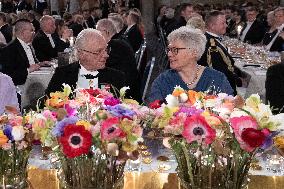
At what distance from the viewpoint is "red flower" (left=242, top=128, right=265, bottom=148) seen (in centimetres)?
185

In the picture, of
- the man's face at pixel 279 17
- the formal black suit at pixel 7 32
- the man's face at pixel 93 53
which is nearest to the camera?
the man's face at pixel 93 53

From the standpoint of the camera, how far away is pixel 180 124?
1.97m

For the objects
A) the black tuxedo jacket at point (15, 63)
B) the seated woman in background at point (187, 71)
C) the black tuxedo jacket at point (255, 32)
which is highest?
the seated woman in background at point (187, 71)

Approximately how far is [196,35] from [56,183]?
155 cm

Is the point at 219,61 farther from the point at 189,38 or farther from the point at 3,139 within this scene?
the point at 3,139

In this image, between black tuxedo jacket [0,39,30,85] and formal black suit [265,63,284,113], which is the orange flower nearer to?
formal black suit [265,63,284,113]

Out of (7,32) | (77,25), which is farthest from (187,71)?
(77,25)

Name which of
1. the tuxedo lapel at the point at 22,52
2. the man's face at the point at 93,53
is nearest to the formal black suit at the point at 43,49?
the tuxedo lapel at the point at 22,52

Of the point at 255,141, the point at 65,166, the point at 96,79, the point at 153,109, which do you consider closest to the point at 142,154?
the point at 153,109

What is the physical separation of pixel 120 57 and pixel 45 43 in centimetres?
177

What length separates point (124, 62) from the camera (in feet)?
20.0

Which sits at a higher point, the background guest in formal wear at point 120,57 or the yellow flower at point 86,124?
the yellow flower at point 86,124

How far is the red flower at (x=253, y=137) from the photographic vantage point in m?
1.85

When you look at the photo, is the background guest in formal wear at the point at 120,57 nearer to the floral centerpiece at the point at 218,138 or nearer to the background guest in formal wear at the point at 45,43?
the background guest in formal wear at the point at 45,43
